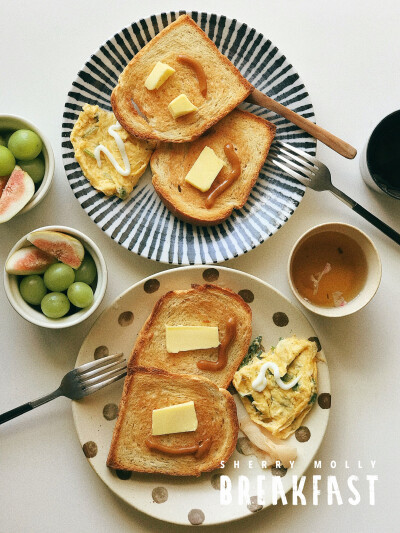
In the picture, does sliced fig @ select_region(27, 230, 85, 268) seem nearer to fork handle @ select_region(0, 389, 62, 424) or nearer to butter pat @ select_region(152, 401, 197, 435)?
fork handle @ select_region(0, 389, 62, 424)

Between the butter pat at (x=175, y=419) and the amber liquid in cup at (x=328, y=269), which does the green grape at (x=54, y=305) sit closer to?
the butter pat at (x=175, y=419)

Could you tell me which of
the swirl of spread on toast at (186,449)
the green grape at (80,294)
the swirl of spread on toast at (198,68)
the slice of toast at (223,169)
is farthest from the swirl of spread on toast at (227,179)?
the swirl of spread on toast at (186,449)

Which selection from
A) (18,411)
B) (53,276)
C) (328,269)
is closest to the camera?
(53,276)

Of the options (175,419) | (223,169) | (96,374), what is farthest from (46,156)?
(175,419)

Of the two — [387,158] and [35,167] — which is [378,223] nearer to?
[387,158]

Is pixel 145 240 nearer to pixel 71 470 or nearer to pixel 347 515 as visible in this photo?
pixel 71 470

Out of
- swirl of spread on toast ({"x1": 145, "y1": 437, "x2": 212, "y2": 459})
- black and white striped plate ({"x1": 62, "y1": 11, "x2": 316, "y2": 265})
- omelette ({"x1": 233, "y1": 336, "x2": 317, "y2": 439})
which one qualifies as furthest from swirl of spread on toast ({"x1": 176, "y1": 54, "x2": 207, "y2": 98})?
swirl of spread on toast ({"x1": 145, "y1": 437, "x2": 212, "y2": 459})

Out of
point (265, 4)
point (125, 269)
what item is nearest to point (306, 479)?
point (125, 269)
